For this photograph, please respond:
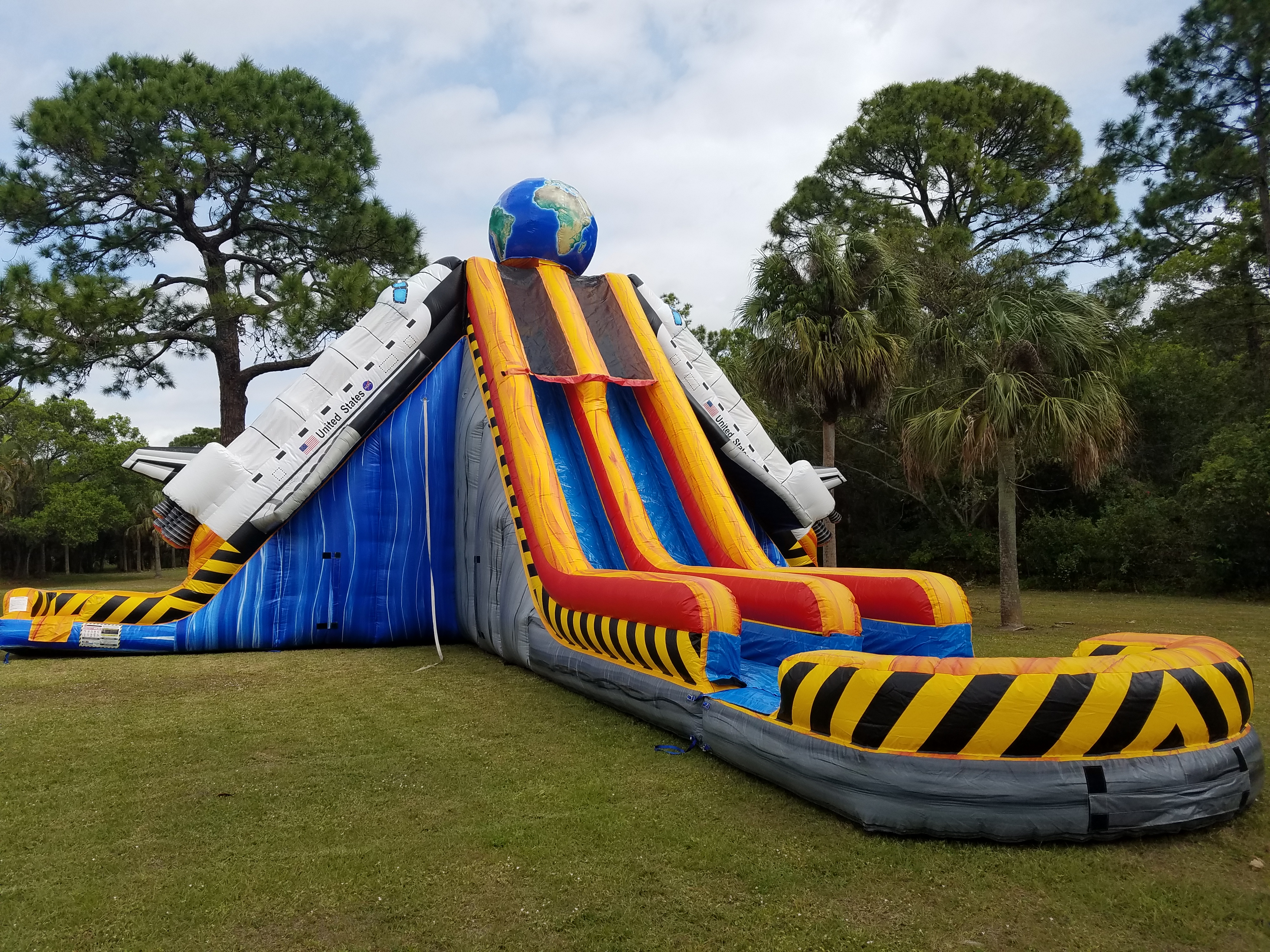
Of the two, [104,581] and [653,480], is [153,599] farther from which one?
[104,581]

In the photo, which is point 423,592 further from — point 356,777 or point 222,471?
point 356,777

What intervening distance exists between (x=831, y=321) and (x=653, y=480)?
5426 millimetres

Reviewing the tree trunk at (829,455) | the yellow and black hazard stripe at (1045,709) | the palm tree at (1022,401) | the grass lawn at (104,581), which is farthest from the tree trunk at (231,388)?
the yellow and black hazard stripe at (1045,709)

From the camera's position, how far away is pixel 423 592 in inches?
318

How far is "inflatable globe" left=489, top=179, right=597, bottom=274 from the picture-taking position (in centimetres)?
835

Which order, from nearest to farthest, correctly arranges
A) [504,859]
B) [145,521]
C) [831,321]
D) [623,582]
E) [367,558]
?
[504,859] → [623,582] → [367,558] → [831,321] → [145,521]

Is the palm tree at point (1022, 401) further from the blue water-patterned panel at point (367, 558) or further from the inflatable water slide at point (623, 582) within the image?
the blue water-patterned panel at point (367, 558)

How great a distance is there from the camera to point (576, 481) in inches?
269

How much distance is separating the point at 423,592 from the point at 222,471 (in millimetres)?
2064

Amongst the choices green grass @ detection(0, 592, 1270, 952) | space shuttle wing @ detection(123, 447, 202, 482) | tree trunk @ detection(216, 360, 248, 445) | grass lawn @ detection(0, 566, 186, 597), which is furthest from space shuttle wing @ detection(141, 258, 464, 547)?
grass lawn @ detection(0, 566, 186, 597)

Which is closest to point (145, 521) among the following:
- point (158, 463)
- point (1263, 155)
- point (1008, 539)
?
point (158, 463)

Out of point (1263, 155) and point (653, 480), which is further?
point (1263, 155)

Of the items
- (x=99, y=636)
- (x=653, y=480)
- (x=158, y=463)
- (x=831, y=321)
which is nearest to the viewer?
(x=99, y=636)

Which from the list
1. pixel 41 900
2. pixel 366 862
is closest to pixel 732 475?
pixel 366 862
